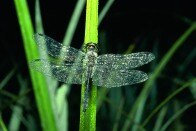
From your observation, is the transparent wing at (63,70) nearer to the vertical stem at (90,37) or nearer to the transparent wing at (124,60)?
the transparent wing at (124,60)

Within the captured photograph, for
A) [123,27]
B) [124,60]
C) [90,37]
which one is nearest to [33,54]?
[90,37]

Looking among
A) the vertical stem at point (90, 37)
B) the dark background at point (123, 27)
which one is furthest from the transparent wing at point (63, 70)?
the dark background at point (123, 27)

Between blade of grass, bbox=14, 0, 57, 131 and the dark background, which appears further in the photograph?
the dark background

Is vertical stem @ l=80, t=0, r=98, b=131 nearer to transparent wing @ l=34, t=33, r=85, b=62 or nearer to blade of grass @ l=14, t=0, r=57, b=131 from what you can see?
blade of grass @ l=14, t=0, r=57, b=131

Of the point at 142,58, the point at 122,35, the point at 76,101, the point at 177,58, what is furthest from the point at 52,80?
the point at 177,58

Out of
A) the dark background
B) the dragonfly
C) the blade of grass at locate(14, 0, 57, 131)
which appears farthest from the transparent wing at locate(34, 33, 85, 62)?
the dark background

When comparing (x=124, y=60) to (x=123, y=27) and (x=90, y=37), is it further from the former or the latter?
(x=123, y=27)
